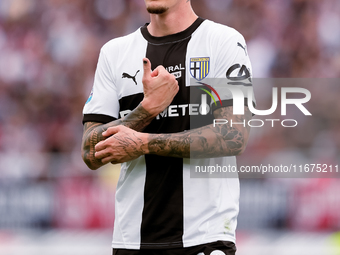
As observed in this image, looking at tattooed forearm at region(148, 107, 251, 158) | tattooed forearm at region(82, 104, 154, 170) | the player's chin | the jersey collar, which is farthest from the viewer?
the jersey collar

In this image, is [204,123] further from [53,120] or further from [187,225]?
[53,120]

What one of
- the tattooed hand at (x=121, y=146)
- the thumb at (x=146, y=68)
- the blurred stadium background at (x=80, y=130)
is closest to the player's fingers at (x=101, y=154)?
the tattooed hand at (x=121, y=146)

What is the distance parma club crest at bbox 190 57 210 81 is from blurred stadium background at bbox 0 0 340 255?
3.57 m

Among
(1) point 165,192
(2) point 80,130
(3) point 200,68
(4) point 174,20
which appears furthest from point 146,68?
(2) point 80,130

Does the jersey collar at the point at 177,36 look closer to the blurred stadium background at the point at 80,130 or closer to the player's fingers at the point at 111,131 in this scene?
the player's fingers at the point at 111,131

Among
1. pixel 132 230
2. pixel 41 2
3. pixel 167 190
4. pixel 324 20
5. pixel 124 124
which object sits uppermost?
pixel 41 2

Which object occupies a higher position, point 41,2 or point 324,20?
point 41,2

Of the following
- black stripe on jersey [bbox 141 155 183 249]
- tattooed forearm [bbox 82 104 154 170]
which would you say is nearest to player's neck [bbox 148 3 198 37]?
tattooed forearm [bbox 82 104 154 170]

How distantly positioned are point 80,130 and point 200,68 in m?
5.40

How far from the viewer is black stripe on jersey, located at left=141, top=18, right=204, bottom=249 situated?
2357mm

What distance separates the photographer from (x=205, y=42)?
8.30 feet

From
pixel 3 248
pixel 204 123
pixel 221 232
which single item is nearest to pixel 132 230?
pixel 221 232

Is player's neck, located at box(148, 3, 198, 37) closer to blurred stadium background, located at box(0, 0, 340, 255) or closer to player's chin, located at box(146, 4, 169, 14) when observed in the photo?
player's chin, located at box(146, 4, 169, 14)

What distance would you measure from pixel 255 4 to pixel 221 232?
6.62 m
